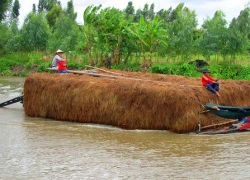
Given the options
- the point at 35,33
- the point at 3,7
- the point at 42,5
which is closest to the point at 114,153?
the point at 35,33

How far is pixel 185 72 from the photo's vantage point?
24.3 m

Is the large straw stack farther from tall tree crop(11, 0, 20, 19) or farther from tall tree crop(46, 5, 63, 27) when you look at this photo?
tall tree crop(11, 0, 20, 19)

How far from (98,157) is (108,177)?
4.24ft

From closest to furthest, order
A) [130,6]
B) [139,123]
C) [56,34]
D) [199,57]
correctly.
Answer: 1. [139,123]
2. [199,57]
3. [56,34]
4. [130,6]

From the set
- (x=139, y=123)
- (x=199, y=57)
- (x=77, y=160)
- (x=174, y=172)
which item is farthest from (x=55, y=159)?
(x=199, y=57)

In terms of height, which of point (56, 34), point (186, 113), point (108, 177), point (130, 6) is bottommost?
point (108, 177)

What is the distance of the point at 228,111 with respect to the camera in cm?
1066

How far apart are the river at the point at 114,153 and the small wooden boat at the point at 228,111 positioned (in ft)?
1.48

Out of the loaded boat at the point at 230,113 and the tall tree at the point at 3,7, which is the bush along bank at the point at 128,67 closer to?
the tall tree at the point at 3,7

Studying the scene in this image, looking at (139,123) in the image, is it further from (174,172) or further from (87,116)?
(174,172)

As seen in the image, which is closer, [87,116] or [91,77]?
[87,116]

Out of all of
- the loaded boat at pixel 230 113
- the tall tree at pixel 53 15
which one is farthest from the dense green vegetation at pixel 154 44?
the tall tree at pixel 53 15

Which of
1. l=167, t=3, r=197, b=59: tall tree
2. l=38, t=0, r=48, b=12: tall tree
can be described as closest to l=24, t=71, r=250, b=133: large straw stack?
l=167, t=3, r=197, b=59: tall tree

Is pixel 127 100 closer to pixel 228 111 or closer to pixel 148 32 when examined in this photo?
pixel 228 111
